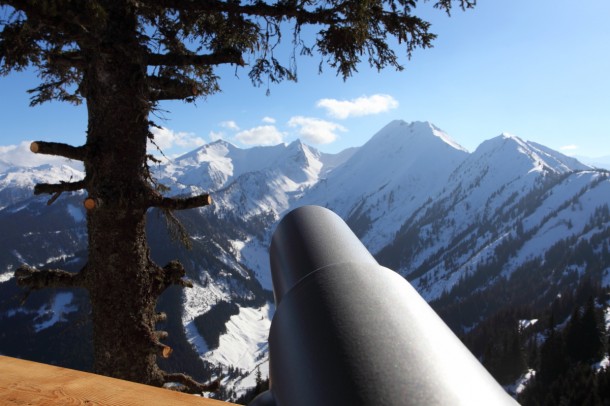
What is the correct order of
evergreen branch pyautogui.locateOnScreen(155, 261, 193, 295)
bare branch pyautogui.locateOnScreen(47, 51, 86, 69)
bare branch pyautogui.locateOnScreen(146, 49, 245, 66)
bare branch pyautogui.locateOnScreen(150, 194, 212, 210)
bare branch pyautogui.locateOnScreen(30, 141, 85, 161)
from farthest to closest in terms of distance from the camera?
evergreen branch pyautogui.locateOnScreen(155, 261, 193, 295)
bare branch pyautogui.locateOnScreen(150, 194, 212, 210)
bare branch pyautogui.locateOnScreen(146, 49, 245, 66)
bare branch pyautogui.locateOnScreen(47, 51, 86, 69)
bare branch pyautogui.locateOnScreen(30, 141, 85, 161)

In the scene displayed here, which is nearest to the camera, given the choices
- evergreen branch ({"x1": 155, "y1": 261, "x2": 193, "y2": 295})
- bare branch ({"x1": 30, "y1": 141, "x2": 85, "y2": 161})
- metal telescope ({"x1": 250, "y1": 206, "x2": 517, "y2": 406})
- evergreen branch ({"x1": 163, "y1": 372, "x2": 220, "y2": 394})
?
metal telescope ({"x1": 250, "y1": 206, "x2": 517, "y2": 406})

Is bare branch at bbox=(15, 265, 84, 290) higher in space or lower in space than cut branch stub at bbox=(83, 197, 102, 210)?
lower

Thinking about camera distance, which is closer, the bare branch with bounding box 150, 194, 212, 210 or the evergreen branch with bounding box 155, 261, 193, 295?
the bare branch with bounding box 150, 194, 212, 210

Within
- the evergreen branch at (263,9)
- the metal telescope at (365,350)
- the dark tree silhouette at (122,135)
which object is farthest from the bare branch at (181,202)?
the metal telescope at (365,350)

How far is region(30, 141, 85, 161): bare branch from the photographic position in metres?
4.30

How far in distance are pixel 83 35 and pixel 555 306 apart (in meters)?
128

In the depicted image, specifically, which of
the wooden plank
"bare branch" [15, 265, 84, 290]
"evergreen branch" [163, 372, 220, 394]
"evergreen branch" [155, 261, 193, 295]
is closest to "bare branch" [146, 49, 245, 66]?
"evergreen branch" [155, 261, 193, 295]

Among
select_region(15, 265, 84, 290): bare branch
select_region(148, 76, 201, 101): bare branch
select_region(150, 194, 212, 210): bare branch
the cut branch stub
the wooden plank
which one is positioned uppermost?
select_region(148, 76, 201, 101): bare branch

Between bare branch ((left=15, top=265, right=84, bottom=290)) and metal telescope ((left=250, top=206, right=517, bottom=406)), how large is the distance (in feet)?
14.3

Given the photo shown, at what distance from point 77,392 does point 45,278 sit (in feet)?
11.5

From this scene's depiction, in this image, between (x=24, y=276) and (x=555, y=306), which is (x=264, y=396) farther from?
(x=555, y=306)

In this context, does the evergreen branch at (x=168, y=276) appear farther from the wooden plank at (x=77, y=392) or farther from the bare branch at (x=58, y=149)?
the wooden plank at (x=77, y=392)

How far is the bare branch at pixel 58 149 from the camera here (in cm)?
430

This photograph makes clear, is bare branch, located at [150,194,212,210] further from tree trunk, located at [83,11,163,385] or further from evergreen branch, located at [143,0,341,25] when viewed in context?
evergreen branch, located at [143,0,341,25]
